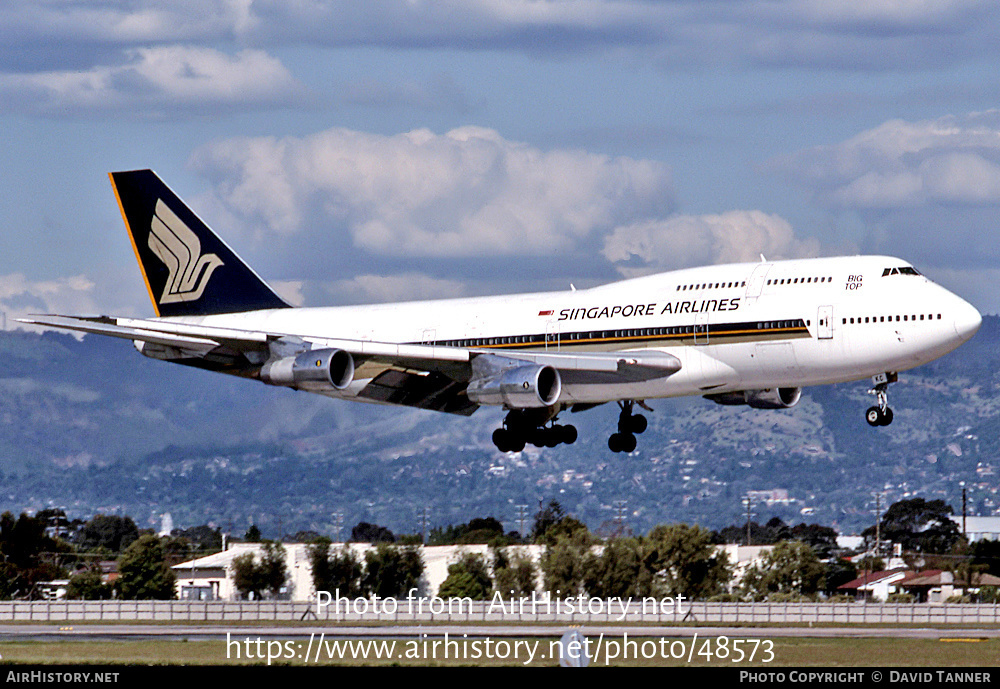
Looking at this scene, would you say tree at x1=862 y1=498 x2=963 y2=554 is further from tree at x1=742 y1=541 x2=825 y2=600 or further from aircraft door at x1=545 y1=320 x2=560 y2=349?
aircraft door at x1=545 y1=320 x2=560 y2=349

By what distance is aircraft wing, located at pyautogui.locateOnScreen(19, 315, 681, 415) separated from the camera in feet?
160

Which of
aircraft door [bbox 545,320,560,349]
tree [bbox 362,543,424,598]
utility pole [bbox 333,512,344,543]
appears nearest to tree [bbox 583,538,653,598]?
tree [bbox 362,543,424,598]

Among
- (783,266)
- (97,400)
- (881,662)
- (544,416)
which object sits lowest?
(881,662)

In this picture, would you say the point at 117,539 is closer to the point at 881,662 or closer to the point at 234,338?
the point at 234,338

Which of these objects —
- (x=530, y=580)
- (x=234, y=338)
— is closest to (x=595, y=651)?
(x=234, y=338)

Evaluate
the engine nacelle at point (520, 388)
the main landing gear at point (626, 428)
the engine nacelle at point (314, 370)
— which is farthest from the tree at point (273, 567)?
the engine nacelle at point (520, 388)

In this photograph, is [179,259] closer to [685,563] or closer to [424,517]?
[685,563]

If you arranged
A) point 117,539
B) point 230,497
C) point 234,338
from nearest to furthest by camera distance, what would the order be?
point 234,338 < point 117,539 < point 230,497

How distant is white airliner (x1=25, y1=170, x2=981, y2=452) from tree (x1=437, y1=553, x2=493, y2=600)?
3563cm

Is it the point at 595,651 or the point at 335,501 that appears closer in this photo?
the point at 595,651

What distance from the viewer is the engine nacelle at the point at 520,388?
159 feet

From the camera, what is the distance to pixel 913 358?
149 feet
